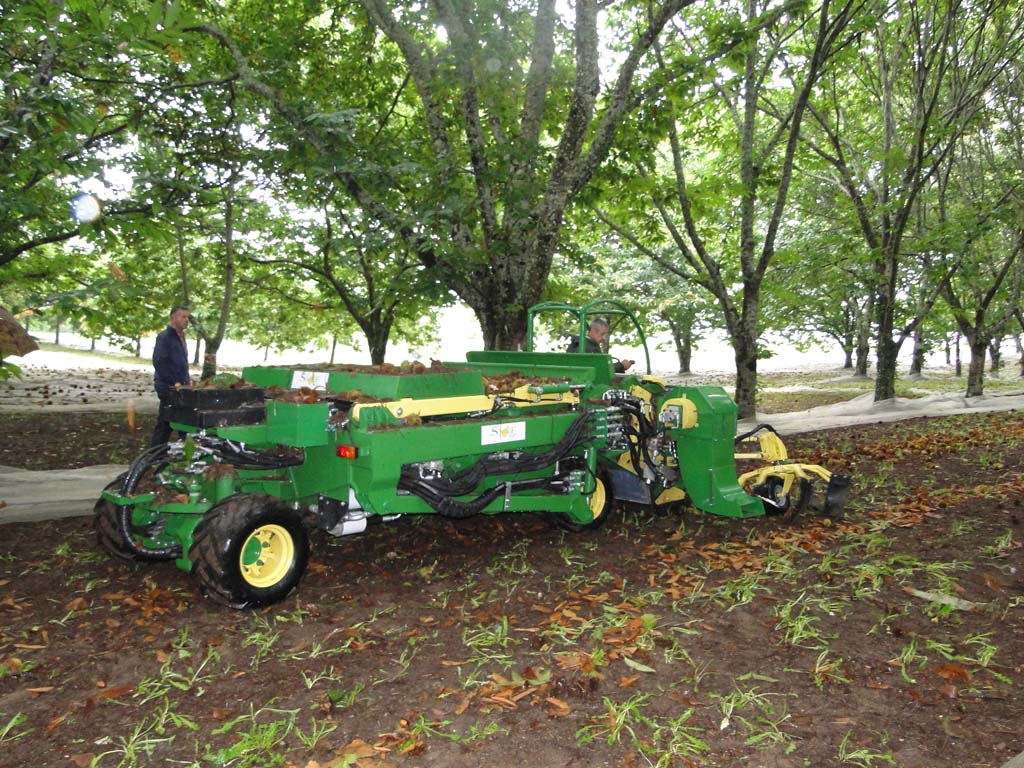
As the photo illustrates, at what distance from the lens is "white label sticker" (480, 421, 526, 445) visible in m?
4.96

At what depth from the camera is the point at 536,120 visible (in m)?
9.62

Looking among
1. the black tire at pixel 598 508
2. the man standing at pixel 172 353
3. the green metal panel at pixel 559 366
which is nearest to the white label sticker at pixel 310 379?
the green metal panel at pixel 559 366

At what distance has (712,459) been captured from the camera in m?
6.15

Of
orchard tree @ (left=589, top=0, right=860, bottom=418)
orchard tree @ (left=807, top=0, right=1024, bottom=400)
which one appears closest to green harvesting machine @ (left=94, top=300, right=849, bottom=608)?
orchard tree @ (left=589, top=0, right=860, bottom=418)

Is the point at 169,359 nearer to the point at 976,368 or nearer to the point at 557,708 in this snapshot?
the point at 557,708

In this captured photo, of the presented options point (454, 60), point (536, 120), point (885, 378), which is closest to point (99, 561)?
point (454, 60)

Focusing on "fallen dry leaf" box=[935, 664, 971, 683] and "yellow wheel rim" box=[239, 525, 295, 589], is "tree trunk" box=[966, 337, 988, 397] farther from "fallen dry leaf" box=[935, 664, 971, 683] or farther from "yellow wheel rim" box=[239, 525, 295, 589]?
"yellow wheel rim" box=[239, 525, 295, 589]

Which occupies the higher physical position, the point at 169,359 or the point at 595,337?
the point at 595,337

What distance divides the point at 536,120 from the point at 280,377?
5748mm

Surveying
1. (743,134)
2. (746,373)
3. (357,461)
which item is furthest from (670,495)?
(743,134)

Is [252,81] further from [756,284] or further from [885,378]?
[885,378]

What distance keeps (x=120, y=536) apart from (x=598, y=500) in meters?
3.72

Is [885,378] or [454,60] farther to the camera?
[885,378]

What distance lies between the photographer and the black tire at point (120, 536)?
15.7 feet
